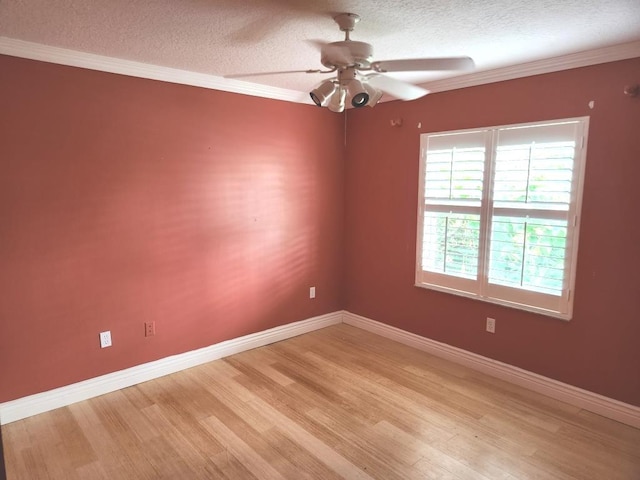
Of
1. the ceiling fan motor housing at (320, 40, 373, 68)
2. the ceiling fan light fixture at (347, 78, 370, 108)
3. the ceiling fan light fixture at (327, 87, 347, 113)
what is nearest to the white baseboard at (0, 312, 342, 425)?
the ceiling fan light fixture at (327, 87, 347, 113)

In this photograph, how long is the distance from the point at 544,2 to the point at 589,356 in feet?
7.18

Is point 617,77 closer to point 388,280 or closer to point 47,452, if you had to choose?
point 388,280

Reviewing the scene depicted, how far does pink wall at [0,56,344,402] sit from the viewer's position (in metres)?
2.54

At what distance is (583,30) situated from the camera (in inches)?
86.4

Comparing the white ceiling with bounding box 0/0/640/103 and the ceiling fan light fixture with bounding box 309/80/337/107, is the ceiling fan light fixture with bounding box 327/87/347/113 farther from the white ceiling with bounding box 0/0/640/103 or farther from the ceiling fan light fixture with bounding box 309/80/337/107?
the white ceiling with bounding box 0/0/640/103

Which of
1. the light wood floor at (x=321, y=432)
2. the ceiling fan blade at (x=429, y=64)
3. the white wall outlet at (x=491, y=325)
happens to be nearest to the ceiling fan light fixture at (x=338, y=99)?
the ceiling fan blade at (x=429, y=64)

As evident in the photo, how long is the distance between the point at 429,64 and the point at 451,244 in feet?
5.92

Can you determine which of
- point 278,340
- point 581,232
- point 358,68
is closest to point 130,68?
point 358,68

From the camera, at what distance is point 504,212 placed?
3.00 meters

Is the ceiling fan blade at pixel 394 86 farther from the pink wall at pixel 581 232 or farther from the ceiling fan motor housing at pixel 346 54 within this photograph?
the pink wall at pixel 581 232

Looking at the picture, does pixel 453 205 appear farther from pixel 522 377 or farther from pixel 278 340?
pixel 278 340

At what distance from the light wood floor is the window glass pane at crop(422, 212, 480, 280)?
84cm

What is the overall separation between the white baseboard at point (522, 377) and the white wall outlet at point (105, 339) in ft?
7.82

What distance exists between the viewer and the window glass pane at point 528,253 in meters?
2.76
